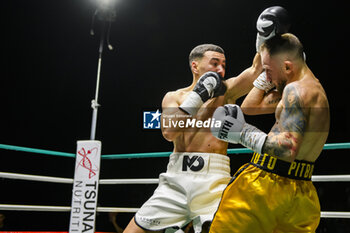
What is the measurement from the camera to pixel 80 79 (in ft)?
31.4

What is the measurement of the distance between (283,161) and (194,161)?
582 millimetres

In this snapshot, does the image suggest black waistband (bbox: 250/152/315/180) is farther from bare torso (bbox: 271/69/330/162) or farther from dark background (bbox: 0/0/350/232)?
dark background (bbox: 0/0/350/232)

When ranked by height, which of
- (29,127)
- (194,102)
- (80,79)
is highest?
(80,79)

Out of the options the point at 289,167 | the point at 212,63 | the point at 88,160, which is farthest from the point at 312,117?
the point at 88,160

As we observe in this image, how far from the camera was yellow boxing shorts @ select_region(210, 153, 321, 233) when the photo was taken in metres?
1.38

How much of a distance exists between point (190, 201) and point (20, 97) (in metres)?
7.59

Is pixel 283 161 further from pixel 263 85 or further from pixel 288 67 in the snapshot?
pixel 263 85

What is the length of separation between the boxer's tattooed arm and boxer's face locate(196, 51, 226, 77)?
74 centimetres

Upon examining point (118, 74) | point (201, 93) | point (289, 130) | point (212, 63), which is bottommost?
point (289, 130)

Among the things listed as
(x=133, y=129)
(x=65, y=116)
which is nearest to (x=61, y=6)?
(x=65, y=116)

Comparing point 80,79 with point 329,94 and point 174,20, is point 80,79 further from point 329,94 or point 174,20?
point 329,94

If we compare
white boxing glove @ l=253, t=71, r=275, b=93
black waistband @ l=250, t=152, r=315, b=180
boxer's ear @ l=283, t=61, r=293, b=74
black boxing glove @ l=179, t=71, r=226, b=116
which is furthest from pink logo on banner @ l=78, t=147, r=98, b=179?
boxer's ear @ l=283, t=61, r=293, b=74

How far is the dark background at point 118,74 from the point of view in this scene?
25.1 ft

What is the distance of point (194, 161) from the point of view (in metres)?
1.92
